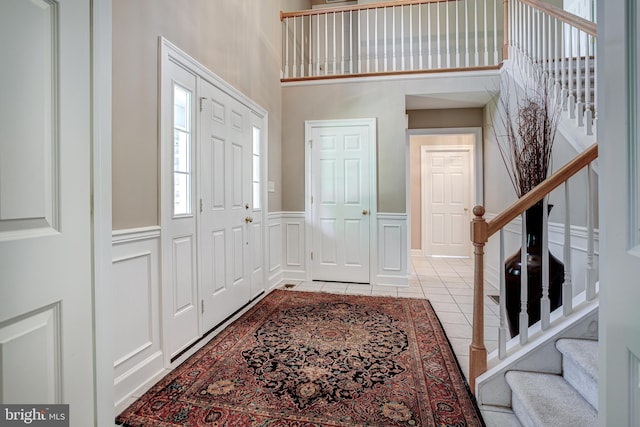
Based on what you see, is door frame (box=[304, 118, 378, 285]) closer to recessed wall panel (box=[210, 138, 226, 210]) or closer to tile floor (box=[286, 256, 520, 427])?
tile floor (box=[286, 256, 520, 427])

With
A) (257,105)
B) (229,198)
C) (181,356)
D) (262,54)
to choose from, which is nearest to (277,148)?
(257,105)

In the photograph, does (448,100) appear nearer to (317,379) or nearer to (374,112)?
(374,112)

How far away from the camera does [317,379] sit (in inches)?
70.9

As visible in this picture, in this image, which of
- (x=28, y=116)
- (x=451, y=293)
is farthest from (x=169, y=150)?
(x=451, y=293)

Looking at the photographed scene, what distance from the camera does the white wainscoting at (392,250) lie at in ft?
12.6

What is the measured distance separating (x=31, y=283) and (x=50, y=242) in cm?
11

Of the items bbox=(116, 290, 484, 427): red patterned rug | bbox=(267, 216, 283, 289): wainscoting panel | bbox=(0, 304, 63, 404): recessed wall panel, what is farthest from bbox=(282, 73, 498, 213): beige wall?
bbox=(0, 304, 63, 404): recessed wall panel

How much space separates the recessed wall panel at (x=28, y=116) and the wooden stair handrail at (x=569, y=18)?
2983 millimetres

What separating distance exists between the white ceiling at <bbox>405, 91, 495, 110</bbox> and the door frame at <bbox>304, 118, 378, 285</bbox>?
770 millimetres

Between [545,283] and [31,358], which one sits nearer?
[31,358]

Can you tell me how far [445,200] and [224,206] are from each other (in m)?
4.72

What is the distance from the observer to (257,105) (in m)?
3.38

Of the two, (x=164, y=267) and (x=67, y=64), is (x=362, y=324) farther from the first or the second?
(x=67, y=64)

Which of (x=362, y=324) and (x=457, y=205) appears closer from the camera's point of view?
(x=362, y=324)
